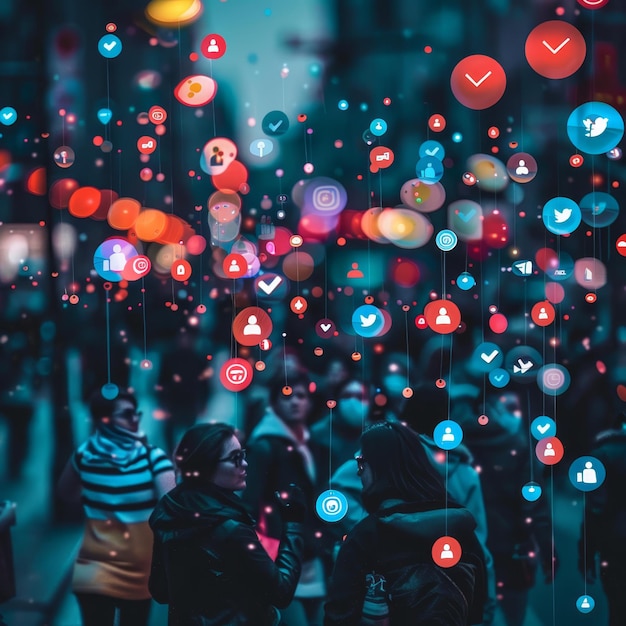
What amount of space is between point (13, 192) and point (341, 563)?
78.1 inches

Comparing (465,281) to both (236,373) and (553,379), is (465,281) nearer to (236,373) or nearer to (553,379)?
(553,379)

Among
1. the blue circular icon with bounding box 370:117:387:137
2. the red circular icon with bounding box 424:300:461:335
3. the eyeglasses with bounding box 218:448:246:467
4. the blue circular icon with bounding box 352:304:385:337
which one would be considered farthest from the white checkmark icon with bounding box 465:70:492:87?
the eyeglasses with bounding box 218:448:246:467

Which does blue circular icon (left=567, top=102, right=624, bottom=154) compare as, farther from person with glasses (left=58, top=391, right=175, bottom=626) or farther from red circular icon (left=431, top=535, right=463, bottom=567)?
person with glasses (left=58, top=391, right=175, bottom=626)

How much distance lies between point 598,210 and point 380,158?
91 centimetres

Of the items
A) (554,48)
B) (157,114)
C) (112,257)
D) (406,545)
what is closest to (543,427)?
(406,545)

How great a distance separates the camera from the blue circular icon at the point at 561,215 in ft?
9.41

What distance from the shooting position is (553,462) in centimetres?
289

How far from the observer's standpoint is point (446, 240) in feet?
9.36

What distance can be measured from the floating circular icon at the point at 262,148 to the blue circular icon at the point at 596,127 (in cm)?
121

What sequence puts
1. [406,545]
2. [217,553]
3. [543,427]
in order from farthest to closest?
[543,427] → [406,545] → [217,553]

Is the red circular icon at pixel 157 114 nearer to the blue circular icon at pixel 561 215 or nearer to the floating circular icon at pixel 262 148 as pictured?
the floating circular icon at pixel 262 148

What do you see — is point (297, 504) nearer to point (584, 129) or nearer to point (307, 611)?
point (307, 611)

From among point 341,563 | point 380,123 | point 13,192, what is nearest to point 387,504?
point 341,563

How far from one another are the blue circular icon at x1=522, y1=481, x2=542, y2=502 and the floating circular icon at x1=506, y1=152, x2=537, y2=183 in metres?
1.25
